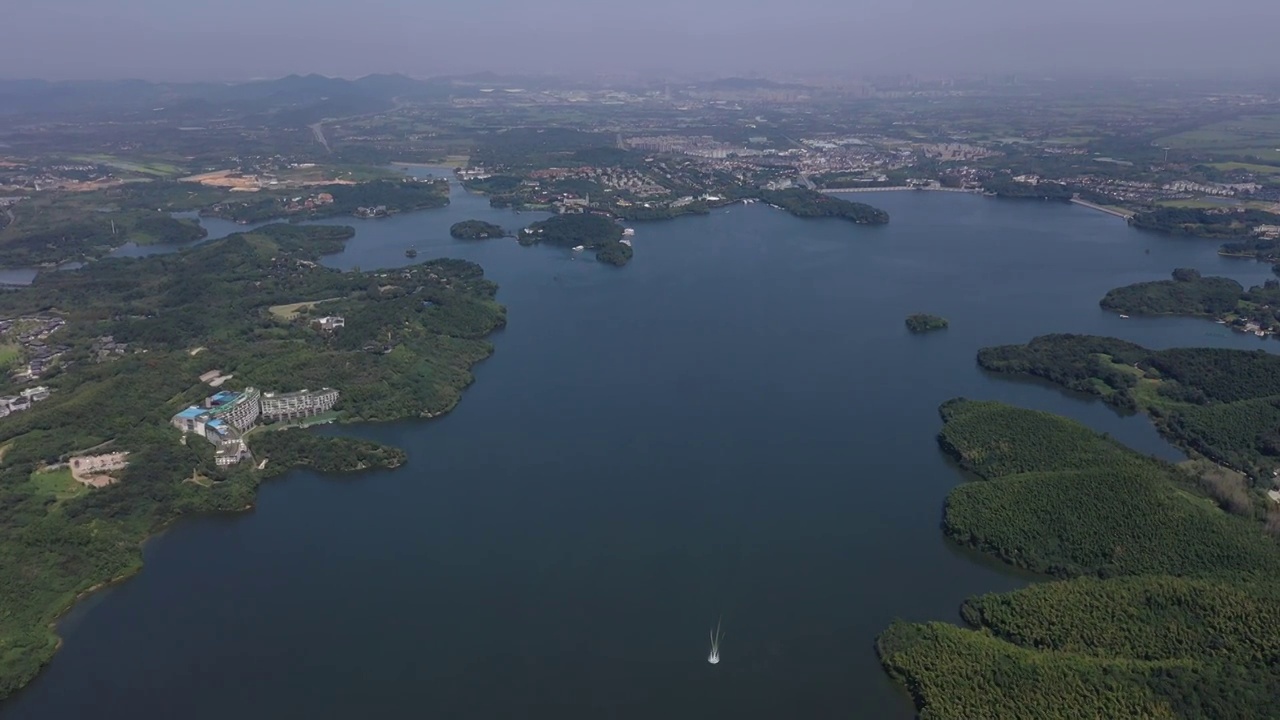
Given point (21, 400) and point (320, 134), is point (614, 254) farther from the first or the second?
point (320, 134)

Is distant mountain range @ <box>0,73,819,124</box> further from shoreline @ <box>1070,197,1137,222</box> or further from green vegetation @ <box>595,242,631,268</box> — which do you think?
shoreline @ <box>1070,197,1137,222</box>

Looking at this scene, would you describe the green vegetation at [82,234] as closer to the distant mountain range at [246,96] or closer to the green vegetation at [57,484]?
the green vegetation at [57,484]

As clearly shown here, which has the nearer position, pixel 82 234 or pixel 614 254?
pixel 614 254

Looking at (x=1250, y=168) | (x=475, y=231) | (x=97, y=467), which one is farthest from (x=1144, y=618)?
(x=1250, y=168)

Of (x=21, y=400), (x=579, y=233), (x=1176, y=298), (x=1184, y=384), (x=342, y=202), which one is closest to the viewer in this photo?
(x=21, y=400)

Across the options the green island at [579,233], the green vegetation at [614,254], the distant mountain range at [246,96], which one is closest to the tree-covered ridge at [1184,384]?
the green vegetation at [614,254]

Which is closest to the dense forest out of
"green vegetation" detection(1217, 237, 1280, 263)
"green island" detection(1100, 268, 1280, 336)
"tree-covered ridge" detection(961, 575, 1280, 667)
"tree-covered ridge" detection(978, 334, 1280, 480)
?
"green vegetation" detection(1217, 237, 1280, 263)

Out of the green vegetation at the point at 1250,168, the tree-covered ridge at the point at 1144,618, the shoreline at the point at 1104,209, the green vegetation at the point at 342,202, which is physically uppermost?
the green vegetation at the point at 1250,168
